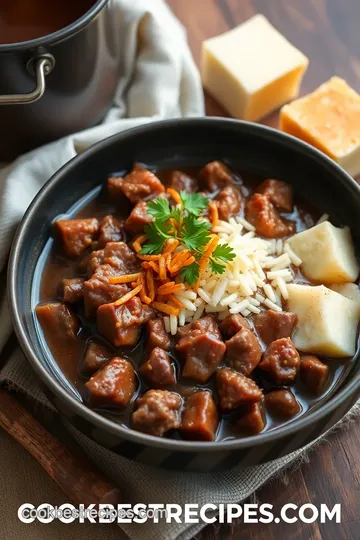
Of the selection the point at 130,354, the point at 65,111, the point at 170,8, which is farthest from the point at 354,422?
the point at 170,8

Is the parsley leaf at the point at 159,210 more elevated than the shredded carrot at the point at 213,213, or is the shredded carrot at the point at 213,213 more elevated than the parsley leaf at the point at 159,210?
the parsley leaf at the point at 159,210

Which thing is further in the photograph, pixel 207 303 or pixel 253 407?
pixel 207 303

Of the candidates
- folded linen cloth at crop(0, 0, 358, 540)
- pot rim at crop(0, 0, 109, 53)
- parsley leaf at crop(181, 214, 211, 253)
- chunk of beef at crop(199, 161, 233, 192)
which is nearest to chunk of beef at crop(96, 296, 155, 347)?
parsley leaf at crop(181, 214, 211, 253)

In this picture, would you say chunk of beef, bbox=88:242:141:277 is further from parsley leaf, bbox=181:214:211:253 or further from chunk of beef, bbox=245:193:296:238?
chunk of beef, bbox=245:193:296:238

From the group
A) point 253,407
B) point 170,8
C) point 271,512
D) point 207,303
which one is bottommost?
point 271,512

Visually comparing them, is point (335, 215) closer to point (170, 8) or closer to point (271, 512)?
point (271, 512)

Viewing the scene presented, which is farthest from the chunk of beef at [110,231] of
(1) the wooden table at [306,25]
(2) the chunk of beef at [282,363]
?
(1) the wooden table at [306,25]

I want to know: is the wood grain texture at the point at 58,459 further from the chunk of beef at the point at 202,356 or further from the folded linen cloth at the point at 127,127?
the chunk of beef at the point at 202,356
